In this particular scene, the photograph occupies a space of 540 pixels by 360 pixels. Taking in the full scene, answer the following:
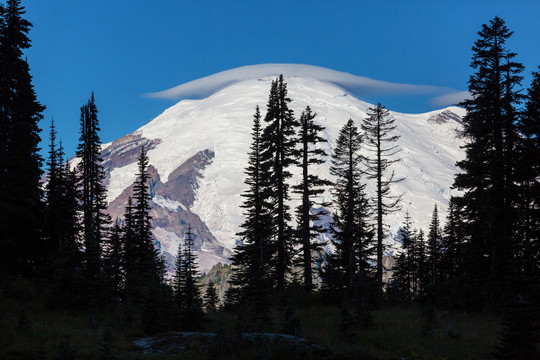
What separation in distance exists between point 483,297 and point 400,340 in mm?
8324

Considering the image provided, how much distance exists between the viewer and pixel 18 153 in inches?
1075

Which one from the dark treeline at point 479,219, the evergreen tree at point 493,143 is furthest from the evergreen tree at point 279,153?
the evergreen tree at point 493,143

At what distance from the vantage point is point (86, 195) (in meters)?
39.4

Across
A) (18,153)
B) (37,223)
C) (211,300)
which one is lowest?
(211,300)

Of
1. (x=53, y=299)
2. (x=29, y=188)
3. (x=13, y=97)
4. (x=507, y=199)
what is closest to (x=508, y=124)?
(x=507, y=199)

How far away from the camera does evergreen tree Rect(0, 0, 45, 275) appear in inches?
1072

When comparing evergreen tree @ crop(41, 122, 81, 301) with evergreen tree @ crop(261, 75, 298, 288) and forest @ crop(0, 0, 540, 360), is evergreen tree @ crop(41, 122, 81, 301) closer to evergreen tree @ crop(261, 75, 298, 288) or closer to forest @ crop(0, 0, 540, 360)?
forest @ crop(0, 0, 540, 360)

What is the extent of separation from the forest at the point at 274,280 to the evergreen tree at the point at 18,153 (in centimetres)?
9

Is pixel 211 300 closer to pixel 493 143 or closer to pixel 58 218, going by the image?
pixel 58 218

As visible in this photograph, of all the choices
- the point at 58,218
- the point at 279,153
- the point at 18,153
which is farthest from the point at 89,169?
the point at 279,153

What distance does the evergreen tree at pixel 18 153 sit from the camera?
89.4ft

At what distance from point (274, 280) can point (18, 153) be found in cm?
1709

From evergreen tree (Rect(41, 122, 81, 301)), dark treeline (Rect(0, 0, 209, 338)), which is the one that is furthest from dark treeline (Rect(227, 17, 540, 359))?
evergreen tree (Rect(41, 122, 81, 301))

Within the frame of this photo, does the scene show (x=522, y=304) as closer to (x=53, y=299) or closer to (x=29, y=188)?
(x=53, y=299)
